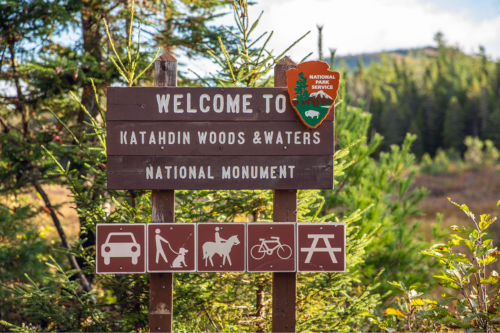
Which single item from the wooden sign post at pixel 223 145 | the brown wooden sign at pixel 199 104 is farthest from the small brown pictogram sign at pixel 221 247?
the brown wooden sign at pixel 199 104

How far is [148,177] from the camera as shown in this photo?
2.94 metres

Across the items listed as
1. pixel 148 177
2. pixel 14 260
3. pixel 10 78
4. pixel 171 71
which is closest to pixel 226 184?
pixel 148 177

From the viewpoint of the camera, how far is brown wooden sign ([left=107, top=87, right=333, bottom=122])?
2941 mm

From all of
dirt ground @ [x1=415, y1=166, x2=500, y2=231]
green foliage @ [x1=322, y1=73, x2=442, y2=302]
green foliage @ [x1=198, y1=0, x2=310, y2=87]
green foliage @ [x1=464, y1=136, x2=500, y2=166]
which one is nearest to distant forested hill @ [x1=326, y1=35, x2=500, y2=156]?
green foliage @ [x1=464, y1=136, x2=500, y2=166]

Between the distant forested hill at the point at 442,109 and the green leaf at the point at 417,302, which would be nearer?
the green leaf at the point at 417,302

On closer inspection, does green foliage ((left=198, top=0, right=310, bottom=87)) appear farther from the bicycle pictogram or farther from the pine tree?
the pine tree

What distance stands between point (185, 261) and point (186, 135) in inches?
38.7

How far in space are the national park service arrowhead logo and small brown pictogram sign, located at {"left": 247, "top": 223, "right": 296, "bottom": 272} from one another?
2.84ft

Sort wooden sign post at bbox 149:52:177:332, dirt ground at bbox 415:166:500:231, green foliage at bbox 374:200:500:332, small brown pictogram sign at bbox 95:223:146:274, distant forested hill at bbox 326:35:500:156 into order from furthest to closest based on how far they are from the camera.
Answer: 1. distant forested hill at bbox 326:35:500:156
2. dirt ground at bbox 415:166:500:231
3. wooden sign post at bbox 149:52:177:332
4. small brown pictogram sign at bbox 95:223:146:274
5. green foliage at bbox 374:200:500:332

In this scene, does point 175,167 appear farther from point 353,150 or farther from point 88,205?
point 353,150

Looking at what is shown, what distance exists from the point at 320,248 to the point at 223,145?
111cm

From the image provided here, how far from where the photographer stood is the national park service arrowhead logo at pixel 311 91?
2.94m

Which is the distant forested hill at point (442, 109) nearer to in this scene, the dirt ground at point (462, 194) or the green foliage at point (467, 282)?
the dirt ground at point (462, 194)

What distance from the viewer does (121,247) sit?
2869 mm
